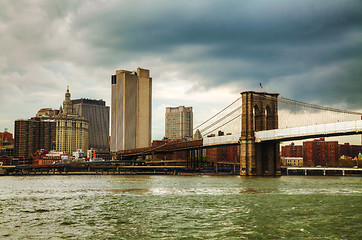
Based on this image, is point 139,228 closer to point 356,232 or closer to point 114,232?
point 114,232

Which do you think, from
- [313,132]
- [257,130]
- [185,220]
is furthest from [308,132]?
[185,220]

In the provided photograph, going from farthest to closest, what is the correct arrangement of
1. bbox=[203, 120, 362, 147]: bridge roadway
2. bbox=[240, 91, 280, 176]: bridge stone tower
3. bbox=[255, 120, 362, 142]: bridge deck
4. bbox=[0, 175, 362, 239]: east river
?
bbox=[240, 91, 280, 176]: bridge stone tower → bbox=[203, 120, 362, 147]: bridge roadway → bbox=[255, 120, 362, 142]: bridge deck → bbox=[0, 175, 362, 239]: east river

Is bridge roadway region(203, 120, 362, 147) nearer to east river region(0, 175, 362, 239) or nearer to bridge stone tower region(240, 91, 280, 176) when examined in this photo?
bridge stone tower region(240, 91, 280, 176)

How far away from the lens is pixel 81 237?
1828cm

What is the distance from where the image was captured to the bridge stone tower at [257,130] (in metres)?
93.1

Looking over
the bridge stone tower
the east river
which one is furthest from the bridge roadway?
the east river

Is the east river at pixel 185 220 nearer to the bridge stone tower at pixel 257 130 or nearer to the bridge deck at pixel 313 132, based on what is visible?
the bridge deck at pixel 313 132

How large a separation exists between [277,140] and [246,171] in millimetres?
10235

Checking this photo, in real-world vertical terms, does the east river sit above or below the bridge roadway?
below

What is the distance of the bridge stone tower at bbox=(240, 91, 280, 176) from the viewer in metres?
93.1

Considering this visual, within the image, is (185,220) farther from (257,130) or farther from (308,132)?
(257,130)

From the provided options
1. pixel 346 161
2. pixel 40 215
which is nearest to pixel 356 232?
pixel 40 215

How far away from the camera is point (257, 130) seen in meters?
99.2

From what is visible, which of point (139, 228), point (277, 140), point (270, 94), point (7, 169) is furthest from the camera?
point (7, 169)
